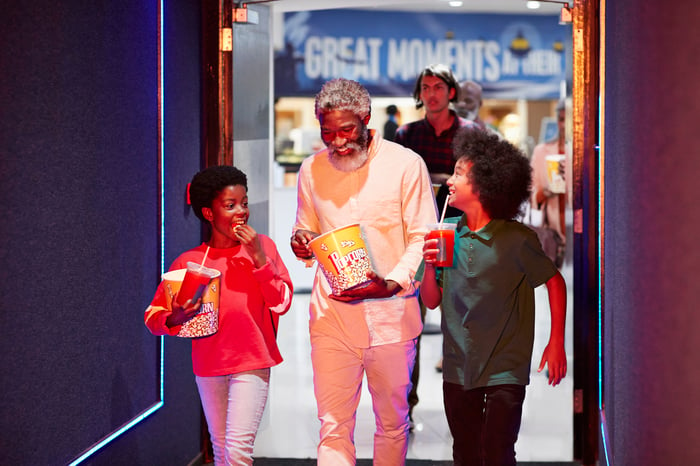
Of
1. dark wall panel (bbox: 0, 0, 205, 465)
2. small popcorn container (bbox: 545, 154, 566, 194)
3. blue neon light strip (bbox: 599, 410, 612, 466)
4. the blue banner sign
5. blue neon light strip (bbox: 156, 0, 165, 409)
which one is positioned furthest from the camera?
the blue banner sign

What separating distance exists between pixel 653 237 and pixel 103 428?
7.32ft

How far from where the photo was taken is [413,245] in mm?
3240

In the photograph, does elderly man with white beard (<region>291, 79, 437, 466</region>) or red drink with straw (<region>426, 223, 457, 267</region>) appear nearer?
red drink with straw (<region>426, 223, 457, 267</region>)

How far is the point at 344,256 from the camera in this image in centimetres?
295

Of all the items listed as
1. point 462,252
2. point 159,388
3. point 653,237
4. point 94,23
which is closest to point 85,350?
point 159,388

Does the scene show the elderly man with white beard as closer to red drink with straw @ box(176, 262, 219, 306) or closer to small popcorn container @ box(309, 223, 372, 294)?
small popcorn container @ box(309, 223, 372, 294)

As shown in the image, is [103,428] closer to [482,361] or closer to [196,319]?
[196,319]

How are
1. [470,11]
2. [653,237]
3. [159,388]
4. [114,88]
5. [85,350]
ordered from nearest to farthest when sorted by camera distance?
[653,237], [85,350], [114,88], [159,388], [470,11]

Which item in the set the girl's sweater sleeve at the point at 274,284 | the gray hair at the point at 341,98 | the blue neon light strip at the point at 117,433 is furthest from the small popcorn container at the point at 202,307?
the gray hair at the point at 341,98

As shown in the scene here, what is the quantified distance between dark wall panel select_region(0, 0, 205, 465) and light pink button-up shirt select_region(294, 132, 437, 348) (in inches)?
33.5

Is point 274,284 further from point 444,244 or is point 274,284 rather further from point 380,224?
point 444,244

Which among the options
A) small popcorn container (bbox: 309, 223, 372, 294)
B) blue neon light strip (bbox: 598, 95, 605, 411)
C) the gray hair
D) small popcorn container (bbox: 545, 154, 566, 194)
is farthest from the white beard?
small popcorn container (bbox: 545, 154, 566, 194)

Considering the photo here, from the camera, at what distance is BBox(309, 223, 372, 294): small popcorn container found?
2943 millimetres

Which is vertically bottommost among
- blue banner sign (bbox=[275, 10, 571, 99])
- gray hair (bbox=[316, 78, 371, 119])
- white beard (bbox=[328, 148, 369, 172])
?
white beard (bbox=[328, 148, 369, 172])
